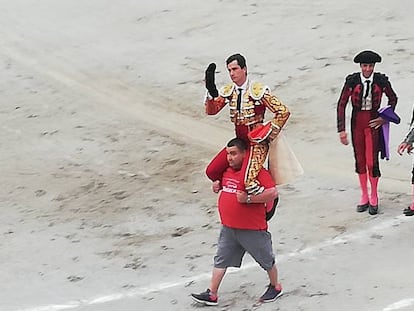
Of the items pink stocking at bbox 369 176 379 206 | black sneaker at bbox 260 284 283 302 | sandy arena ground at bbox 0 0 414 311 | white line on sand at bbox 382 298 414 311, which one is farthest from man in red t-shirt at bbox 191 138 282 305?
pink stocking at bbox 369 176 379 206

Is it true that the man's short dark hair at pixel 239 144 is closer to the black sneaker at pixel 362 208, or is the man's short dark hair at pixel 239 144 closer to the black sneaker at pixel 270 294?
the black sneaker at pixel 270 294

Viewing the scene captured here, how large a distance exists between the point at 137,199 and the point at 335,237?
2.48m

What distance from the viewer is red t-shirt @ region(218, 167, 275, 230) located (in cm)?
710

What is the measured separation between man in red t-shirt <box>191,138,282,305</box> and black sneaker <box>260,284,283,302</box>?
0.14 metres

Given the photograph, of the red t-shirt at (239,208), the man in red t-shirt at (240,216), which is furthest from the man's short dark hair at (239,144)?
the red t-shirt at (239,208)

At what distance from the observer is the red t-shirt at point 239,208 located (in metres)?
7.10

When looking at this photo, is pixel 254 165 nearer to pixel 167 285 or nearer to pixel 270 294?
pixel 270 294

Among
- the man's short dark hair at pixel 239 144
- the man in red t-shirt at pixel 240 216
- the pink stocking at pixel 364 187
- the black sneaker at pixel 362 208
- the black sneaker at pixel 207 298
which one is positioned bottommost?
the black sneaker at pixel 362 208

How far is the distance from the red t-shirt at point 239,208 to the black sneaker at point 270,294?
1.77 feet

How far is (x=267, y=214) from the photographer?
7.34m

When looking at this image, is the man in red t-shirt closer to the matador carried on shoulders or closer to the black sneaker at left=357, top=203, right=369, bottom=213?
the matador carried on shoulders

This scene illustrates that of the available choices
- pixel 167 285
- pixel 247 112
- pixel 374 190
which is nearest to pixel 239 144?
pixel 247 112

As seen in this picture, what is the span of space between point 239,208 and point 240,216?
59 mm

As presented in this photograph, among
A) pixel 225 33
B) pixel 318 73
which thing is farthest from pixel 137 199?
pixel 225 33
